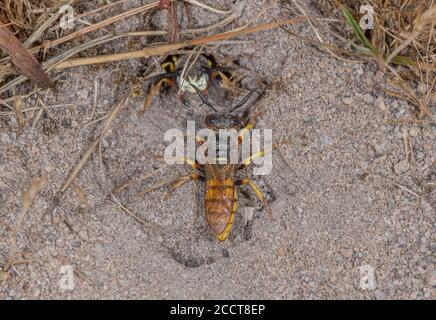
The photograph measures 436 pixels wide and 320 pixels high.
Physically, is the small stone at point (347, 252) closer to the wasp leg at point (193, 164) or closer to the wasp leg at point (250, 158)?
the wasp leg at point (250, 158)

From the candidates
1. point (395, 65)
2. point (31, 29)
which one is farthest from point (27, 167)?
point (395, 65)

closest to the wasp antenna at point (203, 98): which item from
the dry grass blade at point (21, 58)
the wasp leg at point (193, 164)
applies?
the wasp leg at point (193, 164)

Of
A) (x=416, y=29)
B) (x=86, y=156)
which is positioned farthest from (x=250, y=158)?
(x=416, y=29)

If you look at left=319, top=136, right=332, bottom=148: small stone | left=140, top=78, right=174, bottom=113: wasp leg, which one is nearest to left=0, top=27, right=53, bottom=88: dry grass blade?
left=140, top=78, right=174, bottom=113: wasp leg

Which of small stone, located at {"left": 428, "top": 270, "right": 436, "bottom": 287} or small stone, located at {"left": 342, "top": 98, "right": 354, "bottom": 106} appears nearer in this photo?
small stone, located at {"left": 428, "top": 270, "right": 436, "bottom": 287}

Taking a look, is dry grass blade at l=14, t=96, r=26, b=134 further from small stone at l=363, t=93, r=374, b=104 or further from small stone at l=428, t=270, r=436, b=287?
small stone at l=428, t=270, r=436, b=287

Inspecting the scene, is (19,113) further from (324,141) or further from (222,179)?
(324,141)
